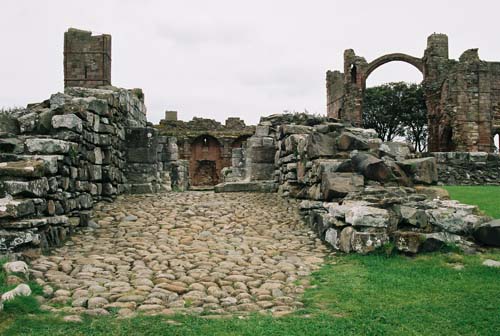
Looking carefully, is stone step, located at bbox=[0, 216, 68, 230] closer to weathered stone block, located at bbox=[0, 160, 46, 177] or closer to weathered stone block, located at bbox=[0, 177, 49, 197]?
weathered stone block, located at bbox=[0, 177, 49, 197]

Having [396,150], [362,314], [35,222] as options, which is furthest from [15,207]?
[396,150]

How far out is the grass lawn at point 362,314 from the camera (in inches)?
148

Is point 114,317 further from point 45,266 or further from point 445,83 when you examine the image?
point 445,83

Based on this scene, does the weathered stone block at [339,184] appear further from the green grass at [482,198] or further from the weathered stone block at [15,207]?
the weathered stone block at [15,207]

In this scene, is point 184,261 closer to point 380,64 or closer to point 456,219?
point 456,219

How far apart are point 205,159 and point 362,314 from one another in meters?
28.9

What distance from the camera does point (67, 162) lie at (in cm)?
789

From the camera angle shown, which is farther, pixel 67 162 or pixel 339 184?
pixel 339 184

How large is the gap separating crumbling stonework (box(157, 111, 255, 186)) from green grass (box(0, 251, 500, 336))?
27347 millimetres

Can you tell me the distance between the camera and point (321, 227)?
7859 millimetres

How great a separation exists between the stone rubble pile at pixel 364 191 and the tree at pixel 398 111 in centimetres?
3561

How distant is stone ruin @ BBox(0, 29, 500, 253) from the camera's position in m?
6.51

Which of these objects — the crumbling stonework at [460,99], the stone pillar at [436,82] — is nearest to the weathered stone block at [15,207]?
the crumbling stonework at [460,99]

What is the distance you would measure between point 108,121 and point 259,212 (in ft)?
12.6
